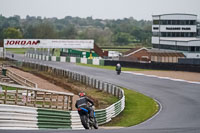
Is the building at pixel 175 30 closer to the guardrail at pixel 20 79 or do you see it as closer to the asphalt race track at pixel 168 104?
the asphalt race track at pixel 168 104

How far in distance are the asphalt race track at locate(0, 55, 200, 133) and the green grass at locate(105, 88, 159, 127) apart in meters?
0.61

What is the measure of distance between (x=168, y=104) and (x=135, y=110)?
2.92 meters

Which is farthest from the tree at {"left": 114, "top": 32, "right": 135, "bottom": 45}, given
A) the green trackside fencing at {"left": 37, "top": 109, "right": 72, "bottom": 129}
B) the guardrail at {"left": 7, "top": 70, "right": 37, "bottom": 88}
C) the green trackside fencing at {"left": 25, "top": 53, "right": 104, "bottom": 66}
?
the green trackside fencing at {"left": 37, "top": 109, "right": 72, "bottom": 129}

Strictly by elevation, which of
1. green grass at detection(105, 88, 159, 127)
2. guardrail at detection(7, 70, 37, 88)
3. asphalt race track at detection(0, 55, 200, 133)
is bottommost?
green grass at detection(105, 88, 159, 127)

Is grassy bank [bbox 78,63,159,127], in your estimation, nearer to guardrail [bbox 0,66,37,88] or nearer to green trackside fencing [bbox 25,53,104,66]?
guardrail [bbox 0,66,37,88]

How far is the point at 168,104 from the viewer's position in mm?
28703

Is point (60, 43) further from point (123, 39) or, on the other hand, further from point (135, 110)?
point (123, 39)

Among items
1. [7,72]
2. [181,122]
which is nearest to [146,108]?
[181,122]

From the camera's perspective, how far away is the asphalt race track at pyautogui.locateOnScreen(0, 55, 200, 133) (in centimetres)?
1485

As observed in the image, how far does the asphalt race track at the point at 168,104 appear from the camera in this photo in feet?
48.7

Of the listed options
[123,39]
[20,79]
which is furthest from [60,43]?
[123,39]

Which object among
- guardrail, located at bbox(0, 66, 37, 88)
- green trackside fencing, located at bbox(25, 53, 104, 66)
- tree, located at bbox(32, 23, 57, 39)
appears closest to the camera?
guardrail, located at bbox(0, 66, 37, 88)

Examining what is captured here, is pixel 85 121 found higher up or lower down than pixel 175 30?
lower down

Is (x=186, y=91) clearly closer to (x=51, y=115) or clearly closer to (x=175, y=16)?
(x=51, y=115)
